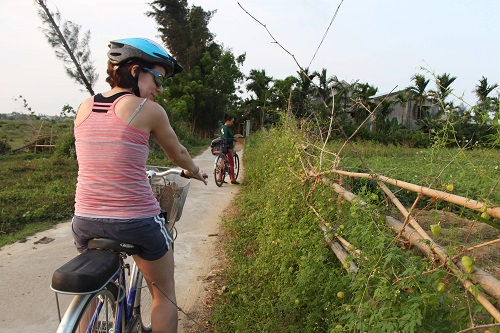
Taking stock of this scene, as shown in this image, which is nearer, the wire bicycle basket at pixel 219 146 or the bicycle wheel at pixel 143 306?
the bicycle wheel at pixel 143 306

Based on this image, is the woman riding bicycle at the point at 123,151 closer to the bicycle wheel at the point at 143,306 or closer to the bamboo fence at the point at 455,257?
the bicycle wheel at the point at 143,306

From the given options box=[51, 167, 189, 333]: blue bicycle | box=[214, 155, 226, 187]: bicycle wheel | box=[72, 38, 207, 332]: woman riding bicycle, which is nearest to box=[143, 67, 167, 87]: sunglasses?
box=[72, 38, 207, 332]: woman riding bicycle

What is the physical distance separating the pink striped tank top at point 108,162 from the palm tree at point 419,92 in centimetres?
180

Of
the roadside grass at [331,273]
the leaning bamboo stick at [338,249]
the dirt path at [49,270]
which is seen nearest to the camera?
the roadside grass at [331,273]

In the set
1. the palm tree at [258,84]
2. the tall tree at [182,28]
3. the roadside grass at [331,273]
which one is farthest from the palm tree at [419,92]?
the tall tree at [182,28]

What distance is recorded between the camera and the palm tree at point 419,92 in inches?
95.4

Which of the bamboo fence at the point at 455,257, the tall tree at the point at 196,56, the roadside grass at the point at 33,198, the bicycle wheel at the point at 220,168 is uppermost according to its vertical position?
the tall tree at the point at 196,56

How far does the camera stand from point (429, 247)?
174cm

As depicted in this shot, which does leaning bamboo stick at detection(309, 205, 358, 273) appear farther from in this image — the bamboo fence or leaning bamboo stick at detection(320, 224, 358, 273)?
the bamboo fence

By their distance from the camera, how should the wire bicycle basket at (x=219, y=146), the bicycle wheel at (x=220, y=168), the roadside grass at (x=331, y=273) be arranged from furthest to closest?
the wire bicycle basket at (x=219, y=146), the bicycle wheel at (x=220, y=168), the roadside grass at (x=331, y=273)

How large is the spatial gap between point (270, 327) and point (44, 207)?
4.38m

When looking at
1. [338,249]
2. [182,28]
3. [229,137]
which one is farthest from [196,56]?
[338,249]

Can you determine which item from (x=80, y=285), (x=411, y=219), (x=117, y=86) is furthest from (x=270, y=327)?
(x=117, y=86)

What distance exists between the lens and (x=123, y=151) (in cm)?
160
